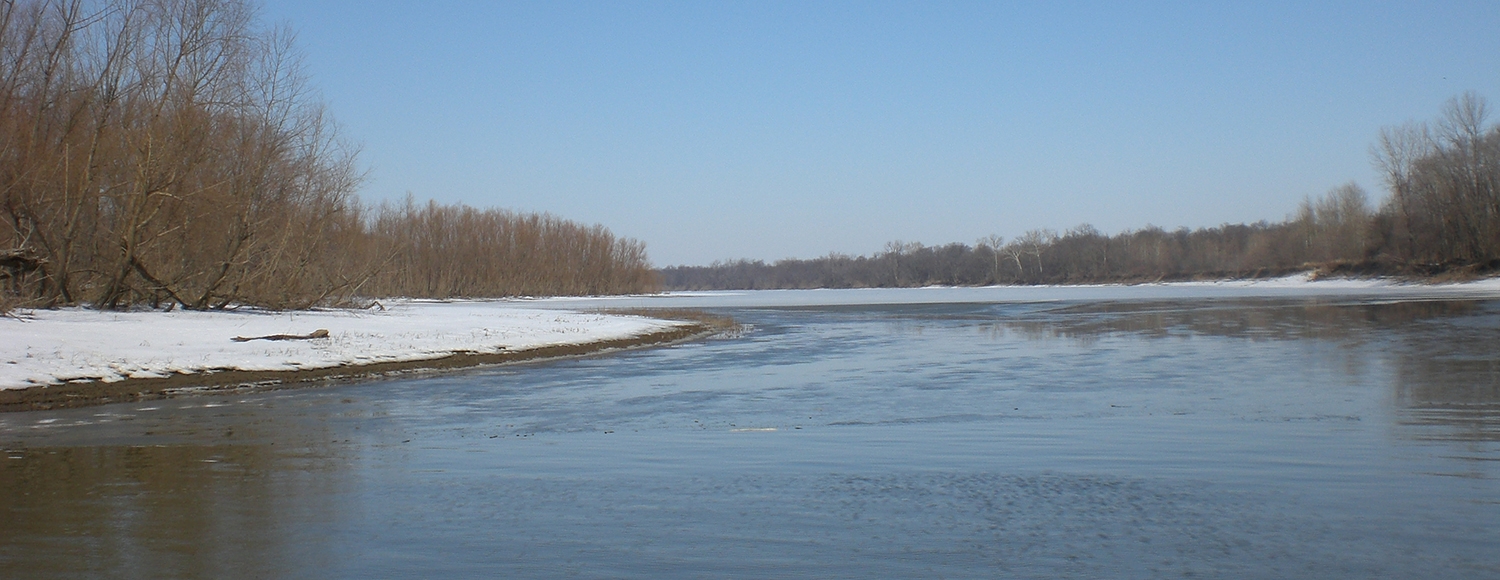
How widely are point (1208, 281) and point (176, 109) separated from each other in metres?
101

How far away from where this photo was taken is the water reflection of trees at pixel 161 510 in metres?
5.32

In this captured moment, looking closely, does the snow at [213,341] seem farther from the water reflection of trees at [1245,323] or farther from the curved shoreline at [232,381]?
the water reflection of trees at [1245,323]

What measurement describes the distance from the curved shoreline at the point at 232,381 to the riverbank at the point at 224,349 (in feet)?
0.06

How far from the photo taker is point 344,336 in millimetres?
23406

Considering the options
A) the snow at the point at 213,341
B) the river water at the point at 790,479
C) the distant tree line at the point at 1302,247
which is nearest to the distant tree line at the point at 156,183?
the snow at the point at 213,341

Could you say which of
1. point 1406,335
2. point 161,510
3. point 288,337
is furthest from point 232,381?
point 1406,335

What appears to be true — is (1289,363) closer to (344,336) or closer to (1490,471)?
(1490,471)

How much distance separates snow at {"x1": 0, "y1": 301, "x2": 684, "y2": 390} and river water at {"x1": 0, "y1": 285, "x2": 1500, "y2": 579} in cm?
319

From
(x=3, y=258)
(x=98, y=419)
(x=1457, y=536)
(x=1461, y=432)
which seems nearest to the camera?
(x=1457, y=536)

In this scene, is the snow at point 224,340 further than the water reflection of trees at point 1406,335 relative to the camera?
Yes

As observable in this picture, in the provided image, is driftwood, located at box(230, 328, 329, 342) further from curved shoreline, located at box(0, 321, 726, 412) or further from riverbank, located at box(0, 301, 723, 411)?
curved shoreline, located at box(0, 321, 726, 412)

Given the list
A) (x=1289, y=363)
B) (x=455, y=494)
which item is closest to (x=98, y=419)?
(x=455, y=494)

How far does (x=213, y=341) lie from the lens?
66.6ft

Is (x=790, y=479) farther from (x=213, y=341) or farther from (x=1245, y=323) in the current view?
(x=1245, y=323)
